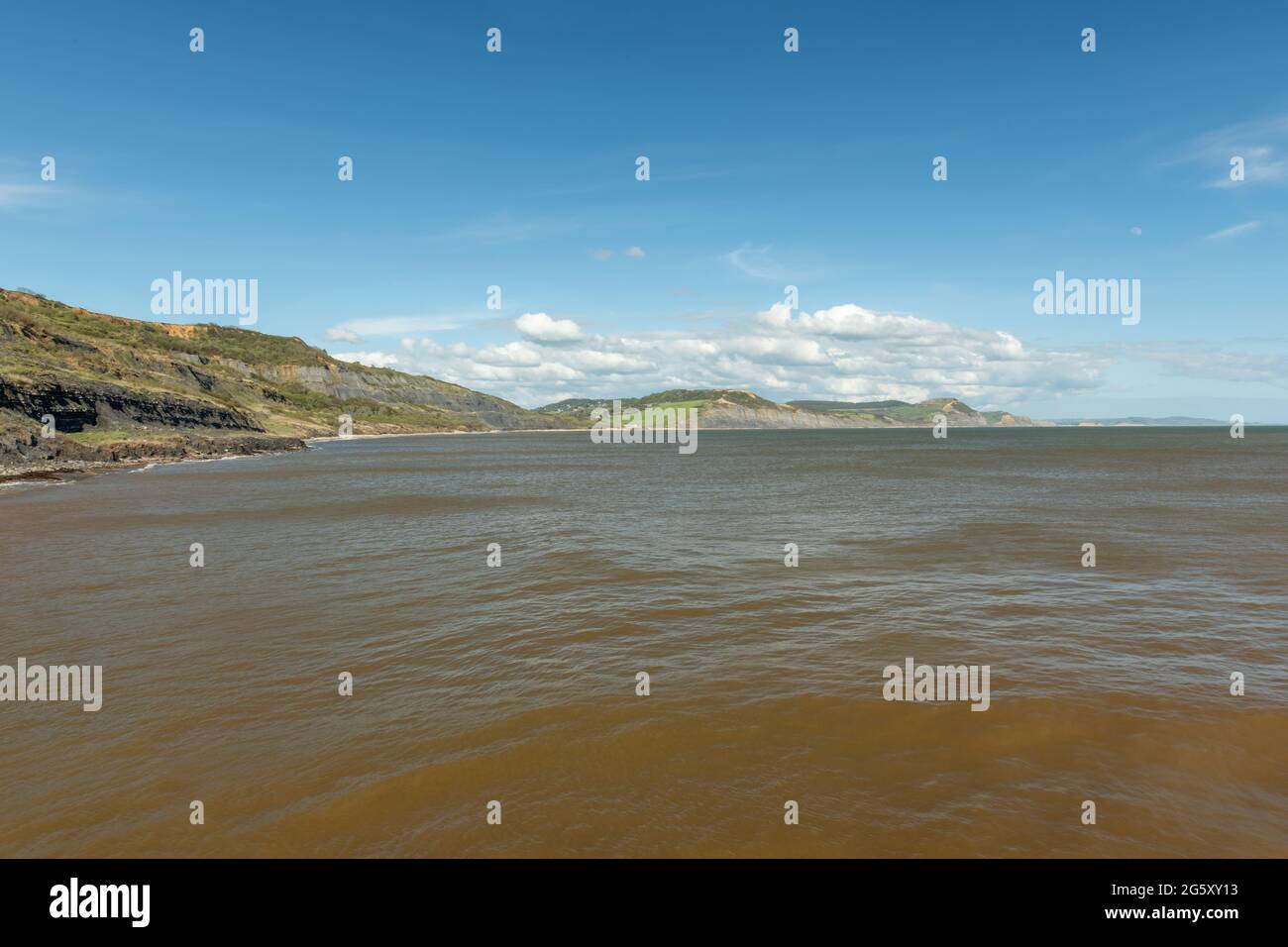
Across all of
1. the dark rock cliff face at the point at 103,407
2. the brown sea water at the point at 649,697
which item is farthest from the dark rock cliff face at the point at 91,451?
the brown sea water at the point at 649,697

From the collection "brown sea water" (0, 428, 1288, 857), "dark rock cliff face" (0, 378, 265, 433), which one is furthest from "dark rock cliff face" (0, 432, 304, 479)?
"brown sea water" (0, 428, 1288, 857)

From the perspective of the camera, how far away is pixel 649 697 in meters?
12.0

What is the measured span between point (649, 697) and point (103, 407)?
114 meters

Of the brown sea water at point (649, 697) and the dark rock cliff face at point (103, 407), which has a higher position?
the dark rock cliff face at point (103, 407)

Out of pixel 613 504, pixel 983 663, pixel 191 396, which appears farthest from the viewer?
pixel 191 396

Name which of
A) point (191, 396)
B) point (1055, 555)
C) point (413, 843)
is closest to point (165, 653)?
point (413, 843)

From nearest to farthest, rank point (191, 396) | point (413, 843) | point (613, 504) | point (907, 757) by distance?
point (413, 843)
point (907, 757)
point (613, 504)
point (191, 396)

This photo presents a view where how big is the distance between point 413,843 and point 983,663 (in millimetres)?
11694

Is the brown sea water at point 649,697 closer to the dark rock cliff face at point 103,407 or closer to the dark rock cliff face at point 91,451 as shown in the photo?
the dark rock cliff face at point 91,451

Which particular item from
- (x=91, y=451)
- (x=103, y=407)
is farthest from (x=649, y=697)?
(x=103, y=407)

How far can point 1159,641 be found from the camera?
1453 centimetres

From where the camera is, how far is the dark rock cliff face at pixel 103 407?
77938 mm

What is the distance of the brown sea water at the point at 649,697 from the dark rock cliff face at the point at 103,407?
229 feet

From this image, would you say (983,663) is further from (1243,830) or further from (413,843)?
(413,843)
